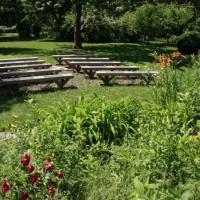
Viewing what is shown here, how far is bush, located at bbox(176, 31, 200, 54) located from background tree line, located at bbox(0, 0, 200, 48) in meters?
5.24

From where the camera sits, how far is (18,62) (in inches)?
454

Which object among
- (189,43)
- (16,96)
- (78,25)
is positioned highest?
(78,25)

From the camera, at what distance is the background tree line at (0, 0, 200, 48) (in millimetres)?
21030

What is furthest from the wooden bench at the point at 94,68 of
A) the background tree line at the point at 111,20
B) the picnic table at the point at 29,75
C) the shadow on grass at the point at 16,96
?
the background tree line at the point at 111,20

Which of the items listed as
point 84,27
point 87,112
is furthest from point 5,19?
point 87,112

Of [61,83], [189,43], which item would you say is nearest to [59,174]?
[61,83]

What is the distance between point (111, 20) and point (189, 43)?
35.0ft

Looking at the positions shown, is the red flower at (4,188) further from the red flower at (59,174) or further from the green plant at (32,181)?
Answer: the red flower at (59,174)

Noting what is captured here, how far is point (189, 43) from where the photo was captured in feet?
54.2

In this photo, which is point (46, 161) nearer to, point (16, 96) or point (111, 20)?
point (16, 96)

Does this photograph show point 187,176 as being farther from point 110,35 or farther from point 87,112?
point 110,35

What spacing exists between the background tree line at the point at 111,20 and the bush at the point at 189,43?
5.24 metres

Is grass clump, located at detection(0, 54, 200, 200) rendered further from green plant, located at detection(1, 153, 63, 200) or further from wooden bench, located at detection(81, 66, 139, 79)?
wooden bench, located at detection(81, 66, 139, 79)

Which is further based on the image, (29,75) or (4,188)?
(29,75)
